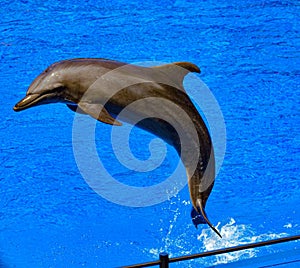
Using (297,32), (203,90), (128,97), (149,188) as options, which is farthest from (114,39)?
(128,97)

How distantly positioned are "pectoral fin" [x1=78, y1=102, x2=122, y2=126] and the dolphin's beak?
0.27m

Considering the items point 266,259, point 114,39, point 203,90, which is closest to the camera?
point 266,259

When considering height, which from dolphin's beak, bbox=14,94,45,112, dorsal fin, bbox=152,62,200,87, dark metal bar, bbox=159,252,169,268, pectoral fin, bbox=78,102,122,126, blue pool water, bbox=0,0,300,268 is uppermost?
blue pool water, bbox=0,0,300,268

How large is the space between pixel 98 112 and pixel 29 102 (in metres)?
0.43

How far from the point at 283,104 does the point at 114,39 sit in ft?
9.23

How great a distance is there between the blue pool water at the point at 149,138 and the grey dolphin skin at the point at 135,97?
5.97 feet

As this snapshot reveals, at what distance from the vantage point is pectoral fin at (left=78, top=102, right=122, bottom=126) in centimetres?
391

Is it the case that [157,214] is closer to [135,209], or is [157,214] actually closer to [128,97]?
[135,209]

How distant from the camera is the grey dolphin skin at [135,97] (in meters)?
3.98

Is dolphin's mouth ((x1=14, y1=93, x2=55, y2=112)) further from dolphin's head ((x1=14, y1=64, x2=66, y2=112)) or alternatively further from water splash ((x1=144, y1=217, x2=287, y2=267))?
→ water splash ((x1=144, y1=217, x2=287, y2=267))

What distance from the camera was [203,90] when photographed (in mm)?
8961

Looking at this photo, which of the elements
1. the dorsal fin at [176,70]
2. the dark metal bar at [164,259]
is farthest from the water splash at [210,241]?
the dorsal fin at [176,70]

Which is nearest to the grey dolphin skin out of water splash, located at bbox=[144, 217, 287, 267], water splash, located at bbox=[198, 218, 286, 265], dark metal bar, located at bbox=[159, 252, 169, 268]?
dark metal bar, located at bbox=[159, 252, 169, 268]

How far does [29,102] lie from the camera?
13.4ft
